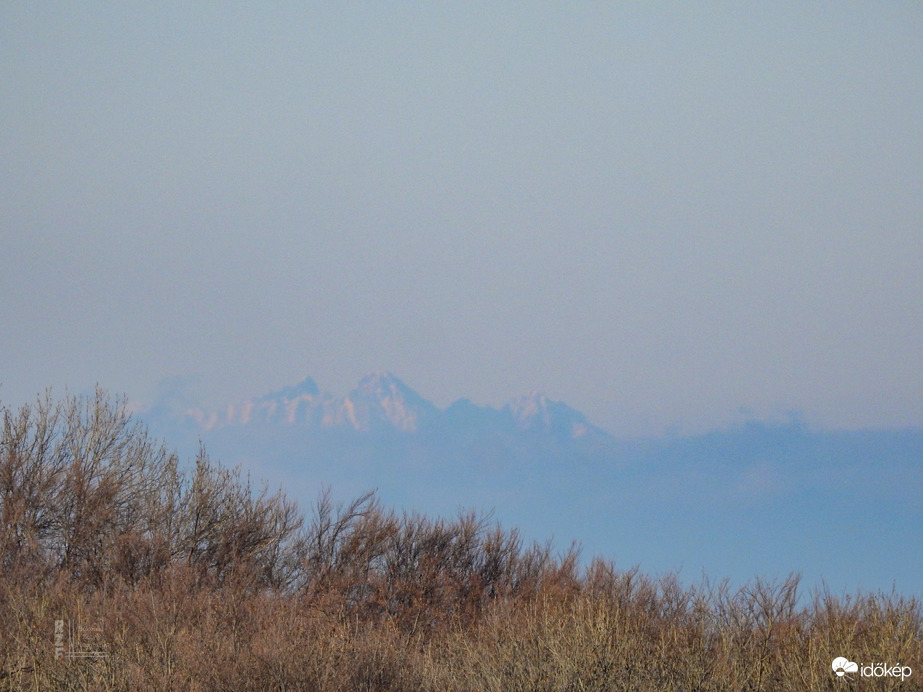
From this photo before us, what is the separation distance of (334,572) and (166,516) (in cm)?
733

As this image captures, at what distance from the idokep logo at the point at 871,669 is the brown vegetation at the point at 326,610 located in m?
0.14

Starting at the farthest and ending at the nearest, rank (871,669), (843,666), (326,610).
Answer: (326,610) → (843,666) → (871,669)

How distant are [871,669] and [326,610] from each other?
20.8 m

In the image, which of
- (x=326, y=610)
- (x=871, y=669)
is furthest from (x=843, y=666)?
(x=326, y=610)

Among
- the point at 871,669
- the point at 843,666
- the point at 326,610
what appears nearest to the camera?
the point at 871,669

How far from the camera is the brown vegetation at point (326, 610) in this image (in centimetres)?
1920

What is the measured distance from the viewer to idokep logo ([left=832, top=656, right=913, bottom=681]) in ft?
57.0

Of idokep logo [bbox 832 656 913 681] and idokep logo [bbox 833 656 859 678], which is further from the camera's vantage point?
idokep logo [bbox 833 656 859 678]

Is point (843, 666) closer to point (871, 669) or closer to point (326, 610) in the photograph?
point (871, 669)

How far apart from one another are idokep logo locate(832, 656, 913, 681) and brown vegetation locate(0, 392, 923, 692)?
5.6 inches

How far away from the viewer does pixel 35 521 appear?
4038 cm

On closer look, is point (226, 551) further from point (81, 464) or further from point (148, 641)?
point (148, 641)

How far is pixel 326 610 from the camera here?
114 ft

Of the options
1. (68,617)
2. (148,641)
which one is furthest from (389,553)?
(148,641)
